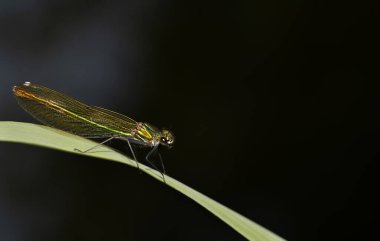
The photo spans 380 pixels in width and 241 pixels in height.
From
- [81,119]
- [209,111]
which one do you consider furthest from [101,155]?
[209,111]

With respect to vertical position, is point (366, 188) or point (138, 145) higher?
point (138, 145)

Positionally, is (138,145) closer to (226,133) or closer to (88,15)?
(226,133)

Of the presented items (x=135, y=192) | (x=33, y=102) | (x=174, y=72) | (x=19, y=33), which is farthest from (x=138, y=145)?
(x=19, y=33)

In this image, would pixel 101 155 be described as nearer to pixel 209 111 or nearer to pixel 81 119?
pixel 81 119

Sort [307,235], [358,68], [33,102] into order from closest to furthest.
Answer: [33,102] < [307,235] < [358,68]

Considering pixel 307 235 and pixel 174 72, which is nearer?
pixel 307 235

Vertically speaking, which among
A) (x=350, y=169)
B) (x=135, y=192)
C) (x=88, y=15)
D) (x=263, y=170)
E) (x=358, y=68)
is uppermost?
(x=358, y=68)
